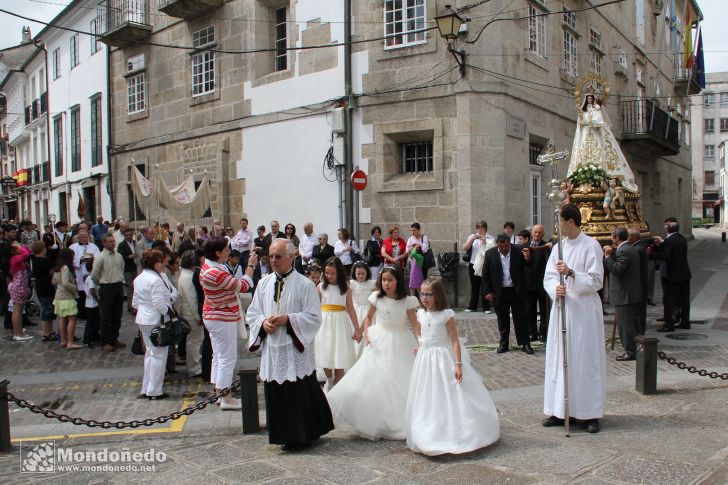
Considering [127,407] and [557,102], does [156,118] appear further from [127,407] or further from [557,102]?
[127,407]

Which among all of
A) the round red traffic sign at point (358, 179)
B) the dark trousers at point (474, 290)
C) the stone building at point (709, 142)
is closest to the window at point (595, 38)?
the round red traffic sign at point (358, 179)

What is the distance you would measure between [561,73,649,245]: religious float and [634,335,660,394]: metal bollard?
5.35 metres

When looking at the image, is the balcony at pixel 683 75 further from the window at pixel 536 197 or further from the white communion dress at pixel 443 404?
the white communion dress at pixel 443 404

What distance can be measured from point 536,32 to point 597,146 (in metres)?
3.65

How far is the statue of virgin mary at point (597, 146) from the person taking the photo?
1328cm

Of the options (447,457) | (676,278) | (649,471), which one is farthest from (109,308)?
(676,278)

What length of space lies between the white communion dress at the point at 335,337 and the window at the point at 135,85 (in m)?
15.8

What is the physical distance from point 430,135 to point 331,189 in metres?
2.74

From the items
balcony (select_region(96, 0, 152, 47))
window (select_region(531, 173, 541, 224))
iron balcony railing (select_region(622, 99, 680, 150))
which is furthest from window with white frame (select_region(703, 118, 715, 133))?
balcony (select_region(96, 0, 152, 47))

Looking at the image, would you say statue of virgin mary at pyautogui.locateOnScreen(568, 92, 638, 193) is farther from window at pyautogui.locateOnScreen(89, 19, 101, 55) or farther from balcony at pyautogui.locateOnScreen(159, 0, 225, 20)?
window at pyautogui.locateOnScreen(89, 19, 101, 55)

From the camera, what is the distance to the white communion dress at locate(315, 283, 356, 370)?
23.8 ft

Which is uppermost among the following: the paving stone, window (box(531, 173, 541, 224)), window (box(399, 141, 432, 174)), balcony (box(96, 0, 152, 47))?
balcony (box(96, 0, 152, 47))

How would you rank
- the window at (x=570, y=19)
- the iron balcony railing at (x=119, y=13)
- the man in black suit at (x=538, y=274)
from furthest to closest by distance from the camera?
1. the iron balcony railing at (x=119, y=13)
2. the window at (x=570, y=19)
3. the man in black suit at (x=538, y=274)

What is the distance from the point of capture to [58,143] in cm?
2859
